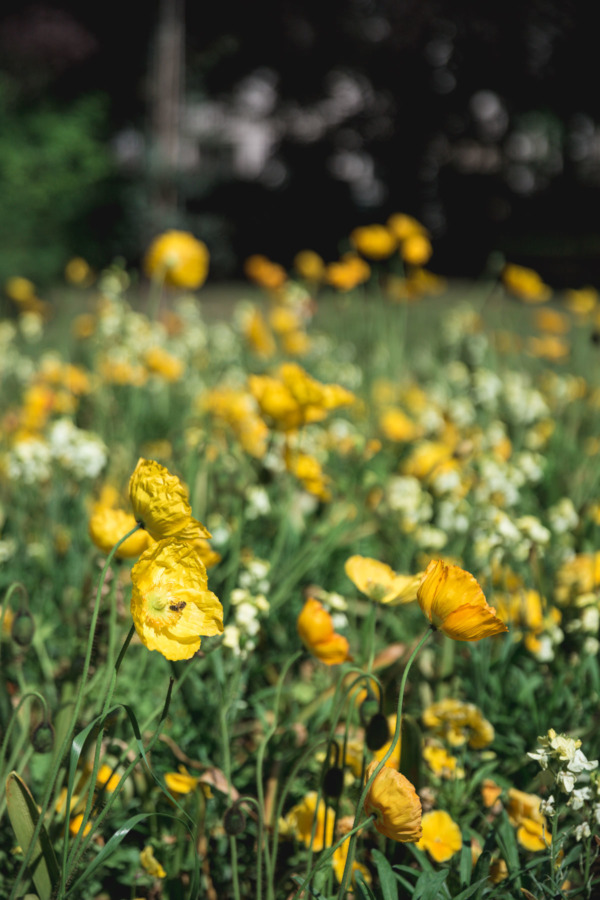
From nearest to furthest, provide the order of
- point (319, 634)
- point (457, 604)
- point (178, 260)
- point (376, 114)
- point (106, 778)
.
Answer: point (457, 604) < point (319, 634) < point (106, 778) < point (178, 260) < point (376, 114)

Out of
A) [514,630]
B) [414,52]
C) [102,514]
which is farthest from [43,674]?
[414,52]

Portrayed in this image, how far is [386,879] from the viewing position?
0.95m

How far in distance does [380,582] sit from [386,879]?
1.15 feet

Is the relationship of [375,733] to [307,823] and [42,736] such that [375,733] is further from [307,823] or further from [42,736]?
[42,736]

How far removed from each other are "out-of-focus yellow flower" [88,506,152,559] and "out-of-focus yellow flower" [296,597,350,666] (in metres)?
0.23

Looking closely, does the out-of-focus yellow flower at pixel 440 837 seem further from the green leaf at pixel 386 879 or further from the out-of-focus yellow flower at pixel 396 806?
the out-of-focus yellow flower at pixel 396 806

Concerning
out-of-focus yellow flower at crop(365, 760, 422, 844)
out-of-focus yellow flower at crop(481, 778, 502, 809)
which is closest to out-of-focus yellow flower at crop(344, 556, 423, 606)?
out-of-focus yellow flower at crop(365, 760, 422, 844)

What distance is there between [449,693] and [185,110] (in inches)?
424

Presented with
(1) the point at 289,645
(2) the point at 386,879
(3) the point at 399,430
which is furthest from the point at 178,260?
(2) the point at 386,879

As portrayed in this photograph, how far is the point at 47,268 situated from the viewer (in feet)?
23.5

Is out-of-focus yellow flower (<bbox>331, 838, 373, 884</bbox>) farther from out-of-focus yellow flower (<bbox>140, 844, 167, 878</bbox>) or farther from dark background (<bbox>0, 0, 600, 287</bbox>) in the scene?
dark background (<bbox>0, 0, 600, 287</bbox>)

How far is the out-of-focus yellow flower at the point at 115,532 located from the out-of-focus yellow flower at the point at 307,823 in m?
0.43

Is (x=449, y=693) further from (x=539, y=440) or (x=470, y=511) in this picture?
(x=539, y=440)

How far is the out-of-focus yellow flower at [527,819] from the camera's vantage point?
43.6 inches
